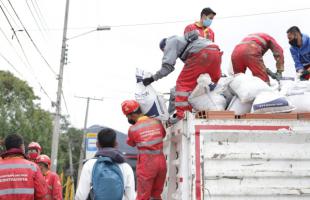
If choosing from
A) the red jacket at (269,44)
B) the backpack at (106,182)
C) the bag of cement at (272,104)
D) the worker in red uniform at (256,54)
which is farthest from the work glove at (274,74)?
the backpack at (106,182)

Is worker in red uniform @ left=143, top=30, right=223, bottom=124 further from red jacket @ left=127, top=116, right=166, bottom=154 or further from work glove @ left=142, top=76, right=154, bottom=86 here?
red jacket @ left=127, top=116, right=166, bottom=154

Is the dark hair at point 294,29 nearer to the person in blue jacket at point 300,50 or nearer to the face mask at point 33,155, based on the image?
the person in blue jacket at point 300,50

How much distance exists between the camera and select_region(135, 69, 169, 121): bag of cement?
16.9 ft

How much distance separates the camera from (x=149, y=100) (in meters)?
5.14

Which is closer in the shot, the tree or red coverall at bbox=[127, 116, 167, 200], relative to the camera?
red coverall at bbox=[127, 116, 167, 200]

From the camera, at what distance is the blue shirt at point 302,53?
6293 millimetres

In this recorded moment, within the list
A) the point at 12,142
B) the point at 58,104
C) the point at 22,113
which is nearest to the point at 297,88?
the point at 12,142

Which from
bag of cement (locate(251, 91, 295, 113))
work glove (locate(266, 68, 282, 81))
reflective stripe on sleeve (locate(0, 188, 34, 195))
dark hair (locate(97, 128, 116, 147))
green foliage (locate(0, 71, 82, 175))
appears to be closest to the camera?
dark hair (locate(97, 128, 116, 147))

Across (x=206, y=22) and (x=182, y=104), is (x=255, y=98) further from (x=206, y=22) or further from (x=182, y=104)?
(x=206, y=22)

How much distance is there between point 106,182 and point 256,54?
268 cm

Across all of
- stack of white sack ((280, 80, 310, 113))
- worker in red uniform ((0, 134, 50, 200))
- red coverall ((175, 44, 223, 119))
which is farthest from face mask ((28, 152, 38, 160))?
stack of white sack ((280, 80, 310, 113))

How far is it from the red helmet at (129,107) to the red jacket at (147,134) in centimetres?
15

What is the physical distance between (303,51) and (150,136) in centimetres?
265

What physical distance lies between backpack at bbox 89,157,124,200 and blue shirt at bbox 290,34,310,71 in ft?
11.0
